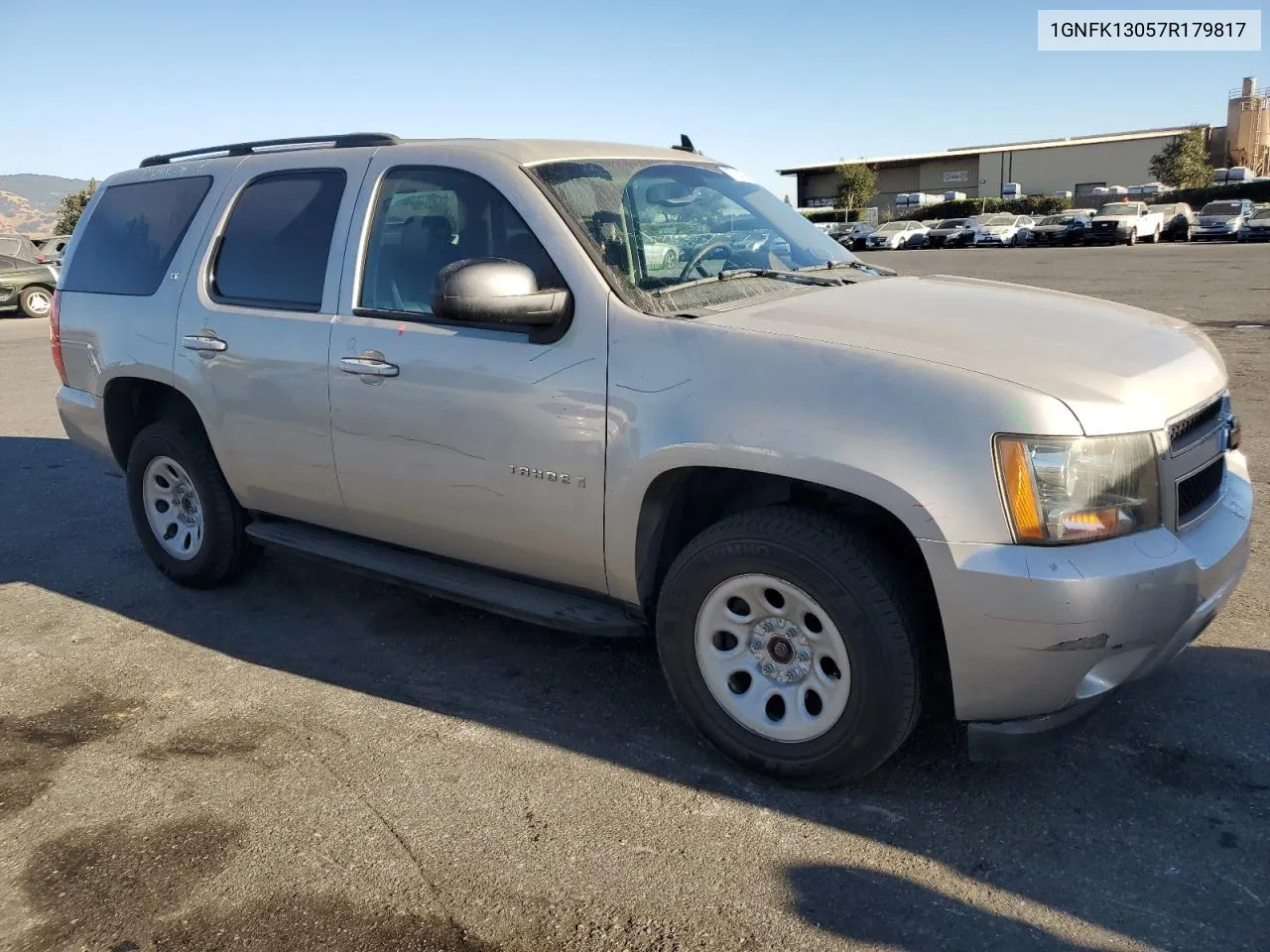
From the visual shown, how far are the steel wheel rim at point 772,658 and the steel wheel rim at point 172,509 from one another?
2851 millimetres

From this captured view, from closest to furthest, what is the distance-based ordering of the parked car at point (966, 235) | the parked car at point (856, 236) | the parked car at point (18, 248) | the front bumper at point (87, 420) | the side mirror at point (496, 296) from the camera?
1. the side mirror at point (496, 296)
2. the front bumper at point (87, 420)
3. the parked car at point (18, 248)
4. the parked car at point (966, 235)
5. the parked car at point (856, 236)

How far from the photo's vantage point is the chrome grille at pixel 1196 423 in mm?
2889

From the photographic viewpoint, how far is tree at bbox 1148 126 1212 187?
68312mm

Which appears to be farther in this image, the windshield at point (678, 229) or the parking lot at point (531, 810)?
the windshield at point (678, 229)

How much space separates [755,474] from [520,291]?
0.93 meters

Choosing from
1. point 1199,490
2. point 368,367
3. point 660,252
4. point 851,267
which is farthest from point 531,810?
point 851,267

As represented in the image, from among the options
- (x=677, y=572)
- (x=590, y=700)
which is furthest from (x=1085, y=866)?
(x=590, y=700)

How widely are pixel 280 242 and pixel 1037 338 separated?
3024 mm

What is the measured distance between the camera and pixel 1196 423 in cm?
305

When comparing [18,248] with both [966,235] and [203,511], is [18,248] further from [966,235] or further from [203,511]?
[966,235]

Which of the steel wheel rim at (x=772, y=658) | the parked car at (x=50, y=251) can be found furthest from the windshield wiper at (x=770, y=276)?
the parked car at (x=50, y=251)

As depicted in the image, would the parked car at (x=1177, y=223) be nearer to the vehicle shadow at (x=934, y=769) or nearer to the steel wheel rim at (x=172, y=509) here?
the vehicle shadow at (x=934, y=769)

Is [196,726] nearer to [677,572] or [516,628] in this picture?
[516,628]

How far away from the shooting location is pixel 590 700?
151 inches
